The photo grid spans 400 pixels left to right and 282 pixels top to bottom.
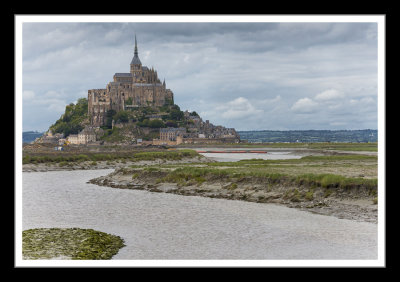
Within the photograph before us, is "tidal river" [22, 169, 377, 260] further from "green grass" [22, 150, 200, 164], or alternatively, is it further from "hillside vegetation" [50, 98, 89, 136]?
"hillside vegetation" [50, 98, 89, 136]

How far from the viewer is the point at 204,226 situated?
21953mm

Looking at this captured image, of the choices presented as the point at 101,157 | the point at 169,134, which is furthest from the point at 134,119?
the point at 101,157

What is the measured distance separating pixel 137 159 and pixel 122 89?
90977mm

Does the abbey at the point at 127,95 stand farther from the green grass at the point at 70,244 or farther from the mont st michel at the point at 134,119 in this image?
the green grass at the point at 70,244

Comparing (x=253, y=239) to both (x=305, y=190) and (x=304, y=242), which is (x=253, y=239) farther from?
(x=305, y=190)

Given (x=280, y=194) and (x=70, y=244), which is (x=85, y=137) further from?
A: (x=70, y=244)

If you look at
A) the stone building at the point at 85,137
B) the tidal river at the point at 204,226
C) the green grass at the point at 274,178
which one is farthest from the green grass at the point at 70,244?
the stone building at the point at 85,137

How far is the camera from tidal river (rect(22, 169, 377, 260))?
17.1 m

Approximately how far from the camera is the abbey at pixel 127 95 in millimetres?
153625

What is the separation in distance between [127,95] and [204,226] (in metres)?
141

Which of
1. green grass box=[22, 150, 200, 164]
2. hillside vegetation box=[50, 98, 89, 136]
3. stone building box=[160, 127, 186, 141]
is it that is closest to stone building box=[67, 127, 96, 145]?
hillside vegetation box=[50, 98, 89, 136]

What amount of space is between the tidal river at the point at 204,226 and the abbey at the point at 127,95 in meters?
123
